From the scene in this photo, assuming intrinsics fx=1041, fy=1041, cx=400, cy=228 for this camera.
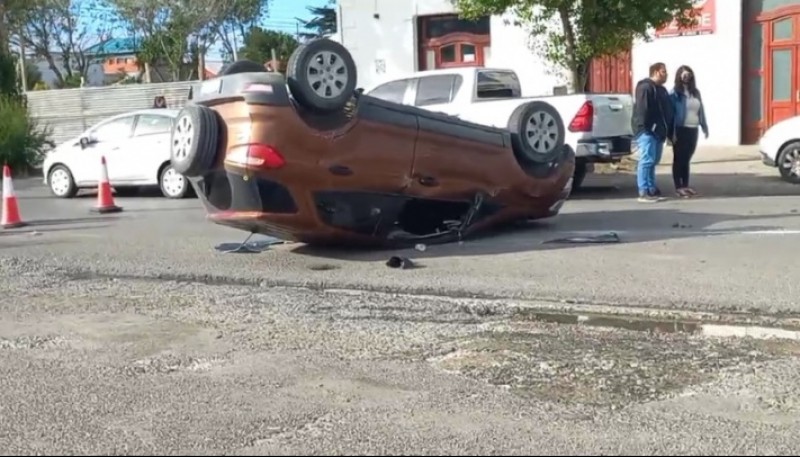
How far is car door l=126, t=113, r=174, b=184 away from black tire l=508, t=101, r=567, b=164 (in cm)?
823

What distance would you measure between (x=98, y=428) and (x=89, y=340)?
2019mm

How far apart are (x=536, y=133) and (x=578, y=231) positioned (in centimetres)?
118

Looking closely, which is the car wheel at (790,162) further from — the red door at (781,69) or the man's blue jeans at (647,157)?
the red door at (781,69)

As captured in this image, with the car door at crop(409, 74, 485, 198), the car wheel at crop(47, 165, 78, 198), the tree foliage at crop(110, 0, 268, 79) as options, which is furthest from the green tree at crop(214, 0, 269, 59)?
the car door at crop(409, 74, 485, 198)

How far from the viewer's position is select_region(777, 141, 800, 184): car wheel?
1548cm

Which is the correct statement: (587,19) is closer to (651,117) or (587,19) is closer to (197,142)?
(651,117)

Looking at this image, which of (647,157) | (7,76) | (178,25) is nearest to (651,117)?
(647,157)

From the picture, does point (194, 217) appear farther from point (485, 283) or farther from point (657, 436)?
point (657, 436)

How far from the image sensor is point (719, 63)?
75.5 ft

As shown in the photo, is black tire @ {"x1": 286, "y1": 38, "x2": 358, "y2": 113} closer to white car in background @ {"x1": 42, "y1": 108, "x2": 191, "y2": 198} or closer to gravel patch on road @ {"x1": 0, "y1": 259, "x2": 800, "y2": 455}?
gravel patch on road @ {"x1": 0, "y1": 259, "x2": 800, "y2": 455}

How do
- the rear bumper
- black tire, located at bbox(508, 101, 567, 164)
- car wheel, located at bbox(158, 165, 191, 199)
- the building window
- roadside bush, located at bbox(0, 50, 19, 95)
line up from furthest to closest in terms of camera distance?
roadside bush, located at bbox(0, 50, 19, 95) → the building window → car wheel, located at bbox(158, 165, 191, 199) → the rear bumper → black tire, located at bbox(508, 101, 567, 164)

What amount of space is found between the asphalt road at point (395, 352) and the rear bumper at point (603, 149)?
3353 millimetres

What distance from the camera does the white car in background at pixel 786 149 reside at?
50.8 feet

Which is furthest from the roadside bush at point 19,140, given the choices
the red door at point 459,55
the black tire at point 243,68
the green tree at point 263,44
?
the green tree at point 263,44
